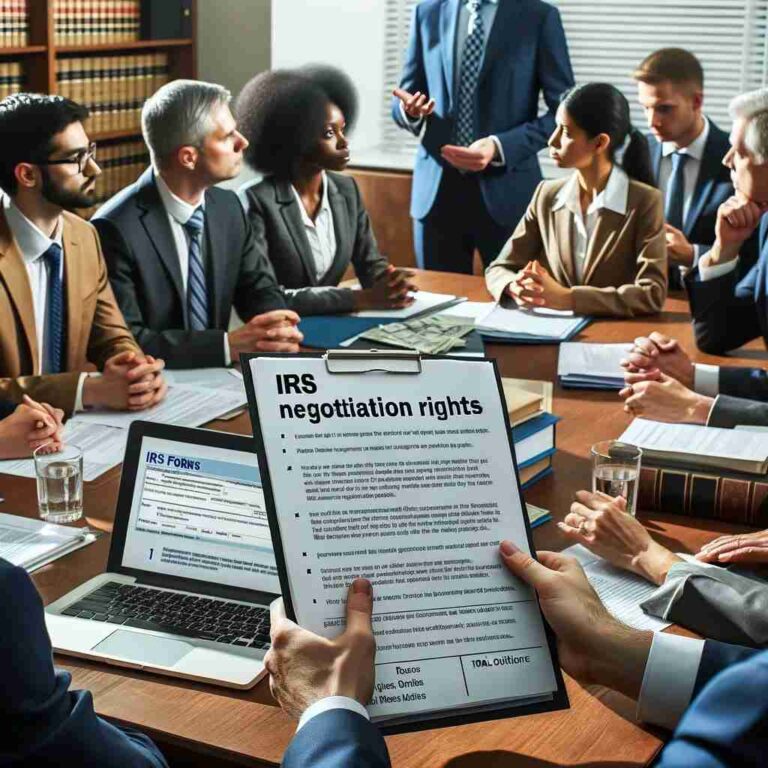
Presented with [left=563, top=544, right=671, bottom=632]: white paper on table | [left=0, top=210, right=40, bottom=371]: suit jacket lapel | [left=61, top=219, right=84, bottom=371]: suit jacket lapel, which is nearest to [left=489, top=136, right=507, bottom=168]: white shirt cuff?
[left=61, top=219, right=84, bottom=371]: suit jacket lapel

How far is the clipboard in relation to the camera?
125 centimetres

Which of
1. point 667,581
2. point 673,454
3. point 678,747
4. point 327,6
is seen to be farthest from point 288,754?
point 327,6

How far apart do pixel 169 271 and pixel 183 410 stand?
720mm

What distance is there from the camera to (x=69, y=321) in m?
2.78

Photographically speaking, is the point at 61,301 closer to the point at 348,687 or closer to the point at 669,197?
the point at 348,687

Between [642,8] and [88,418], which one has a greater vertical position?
[642,8]

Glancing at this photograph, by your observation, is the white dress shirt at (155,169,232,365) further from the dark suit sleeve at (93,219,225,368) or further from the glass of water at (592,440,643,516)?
the glass of water at (592,440,643,516)

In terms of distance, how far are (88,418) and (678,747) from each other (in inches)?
72.9

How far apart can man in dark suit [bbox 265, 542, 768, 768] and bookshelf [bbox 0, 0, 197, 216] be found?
4.04 meters

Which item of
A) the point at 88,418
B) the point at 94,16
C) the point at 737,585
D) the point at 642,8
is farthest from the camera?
the point at 642,8

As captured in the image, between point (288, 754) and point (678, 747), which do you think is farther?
point (288, 754)

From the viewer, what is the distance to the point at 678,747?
30.8 inches

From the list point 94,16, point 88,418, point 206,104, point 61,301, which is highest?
point 94,16

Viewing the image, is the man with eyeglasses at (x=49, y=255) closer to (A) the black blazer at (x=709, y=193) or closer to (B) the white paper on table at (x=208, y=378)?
(B) the white paper on table at (x=208, y=378)
